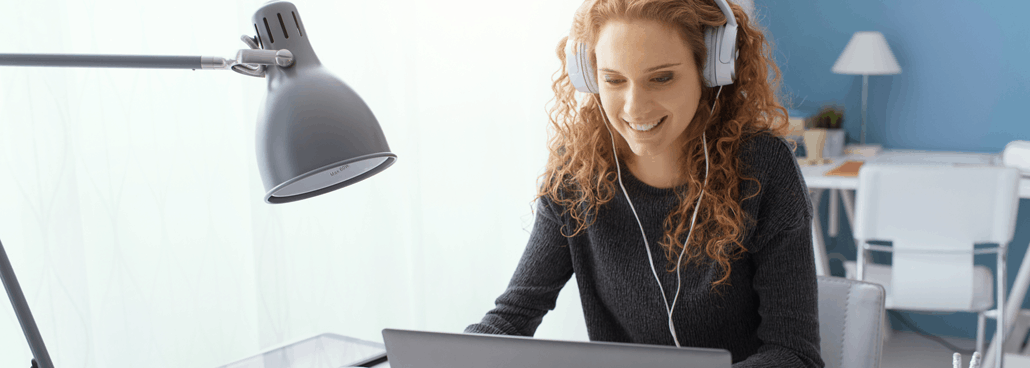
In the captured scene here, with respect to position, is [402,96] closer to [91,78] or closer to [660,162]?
[91,78]

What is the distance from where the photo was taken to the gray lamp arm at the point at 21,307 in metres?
0.56

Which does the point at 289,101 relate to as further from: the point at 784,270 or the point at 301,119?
the point at 784,270

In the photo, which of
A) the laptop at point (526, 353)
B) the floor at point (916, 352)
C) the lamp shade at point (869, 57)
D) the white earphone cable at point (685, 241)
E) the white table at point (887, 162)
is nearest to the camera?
the laptop at point (526, 353)

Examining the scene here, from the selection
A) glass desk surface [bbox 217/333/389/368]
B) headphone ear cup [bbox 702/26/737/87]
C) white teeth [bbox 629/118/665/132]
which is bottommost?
glass desk surface [bbox 217/333/389/368]

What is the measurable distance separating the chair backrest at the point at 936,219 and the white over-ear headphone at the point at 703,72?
126 centimetres

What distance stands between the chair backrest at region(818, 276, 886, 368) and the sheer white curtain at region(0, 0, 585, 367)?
1.04m

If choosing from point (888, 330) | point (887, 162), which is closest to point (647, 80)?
point (887, 162)

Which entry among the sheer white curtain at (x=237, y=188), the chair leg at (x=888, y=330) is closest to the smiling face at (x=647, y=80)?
the sheer white curtain at (x=237, y=188)

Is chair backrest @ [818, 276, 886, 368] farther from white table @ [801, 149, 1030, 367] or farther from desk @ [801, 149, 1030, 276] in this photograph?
desk @ [801, 149, 1030, 276]

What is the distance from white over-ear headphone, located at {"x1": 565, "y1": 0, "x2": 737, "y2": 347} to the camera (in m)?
0.90

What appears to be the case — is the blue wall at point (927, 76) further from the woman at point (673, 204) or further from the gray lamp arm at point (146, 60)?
the gray lamp arm at point (146, 60)

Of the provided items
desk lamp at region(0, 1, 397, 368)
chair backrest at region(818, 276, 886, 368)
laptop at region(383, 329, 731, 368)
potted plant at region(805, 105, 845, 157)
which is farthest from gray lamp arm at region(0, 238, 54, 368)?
potted plant at region(805, 105, 845, 157)

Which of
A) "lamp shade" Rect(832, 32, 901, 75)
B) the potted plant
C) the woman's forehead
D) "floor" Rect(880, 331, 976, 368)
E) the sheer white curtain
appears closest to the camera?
the woman's forehead

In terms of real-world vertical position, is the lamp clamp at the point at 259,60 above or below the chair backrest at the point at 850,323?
above
